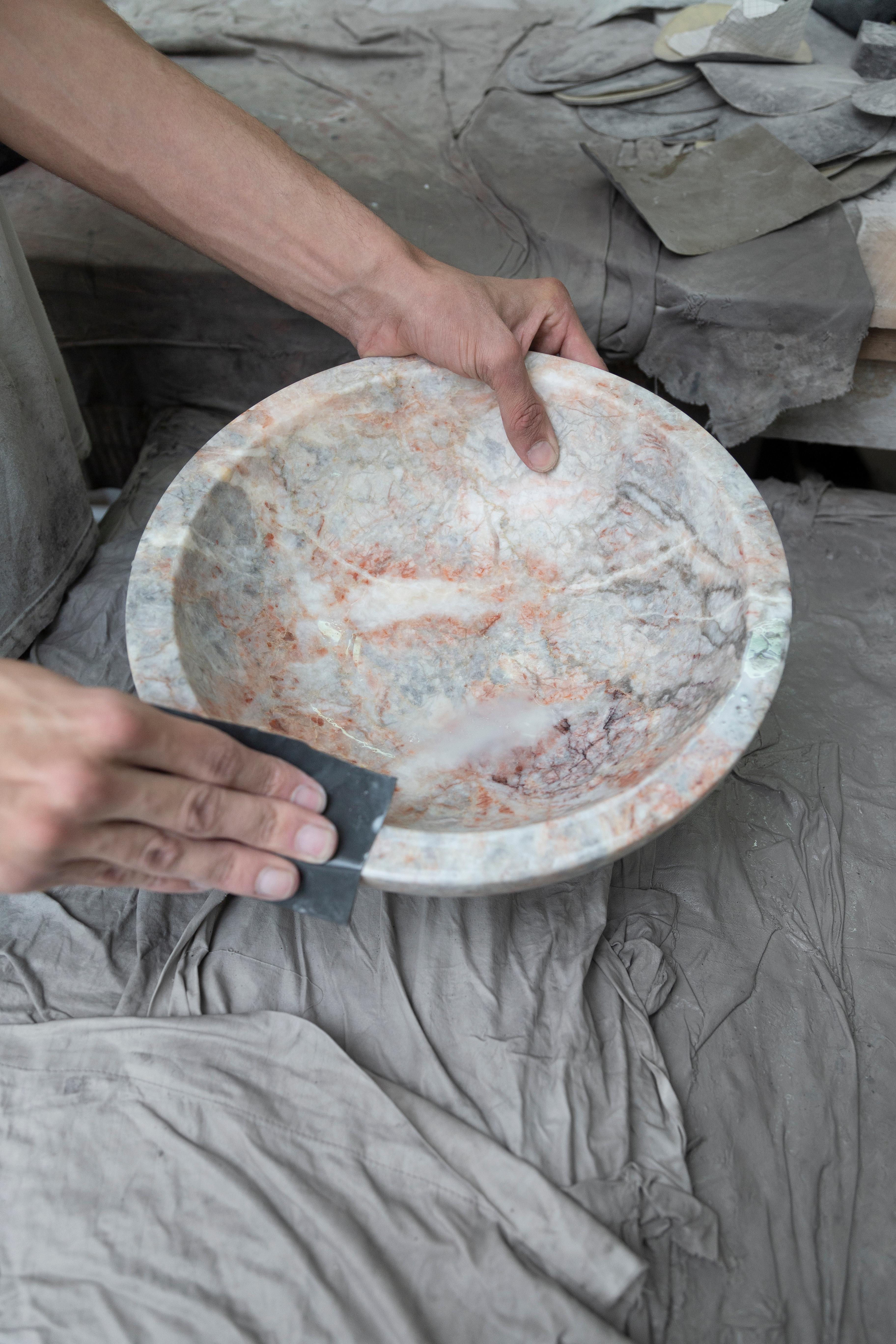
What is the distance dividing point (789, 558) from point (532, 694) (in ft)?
3.06

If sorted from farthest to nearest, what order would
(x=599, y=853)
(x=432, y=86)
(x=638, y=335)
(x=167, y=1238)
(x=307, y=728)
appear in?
(x=432, y=86), (x=638, y=335), (x=307, y=728), (x=167, y=1238), (x=599, y=853)

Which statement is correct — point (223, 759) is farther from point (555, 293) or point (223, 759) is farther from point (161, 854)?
point (555, 293)

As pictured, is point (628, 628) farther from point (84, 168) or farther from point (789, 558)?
point (84, 168)

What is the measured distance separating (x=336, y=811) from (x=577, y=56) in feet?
7.47

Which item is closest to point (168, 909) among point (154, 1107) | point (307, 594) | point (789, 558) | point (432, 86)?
point (154, 1107)

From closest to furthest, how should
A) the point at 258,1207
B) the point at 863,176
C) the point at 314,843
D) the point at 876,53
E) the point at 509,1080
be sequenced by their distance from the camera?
the point at 314,843 → the point at 258,1207 → the point at 509,1080 → the point at 863,176 → the point at 876,53

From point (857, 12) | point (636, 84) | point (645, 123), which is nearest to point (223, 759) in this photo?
point (645, 123)

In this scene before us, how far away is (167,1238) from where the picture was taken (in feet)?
3.36

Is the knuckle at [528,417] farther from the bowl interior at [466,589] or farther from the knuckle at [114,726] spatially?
the knuckle at [114,726]

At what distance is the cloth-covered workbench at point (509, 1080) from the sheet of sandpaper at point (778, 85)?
469 mm

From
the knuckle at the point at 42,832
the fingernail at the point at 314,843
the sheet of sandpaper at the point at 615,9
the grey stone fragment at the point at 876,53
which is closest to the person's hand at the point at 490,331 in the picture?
the fingernail at the point at 314,843

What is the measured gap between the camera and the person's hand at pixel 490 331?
4.04ft

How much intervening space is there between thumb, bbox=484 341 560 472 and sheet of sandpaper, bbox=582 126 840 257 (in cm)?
83

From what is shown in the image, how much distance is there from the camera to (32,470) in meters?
1.52
